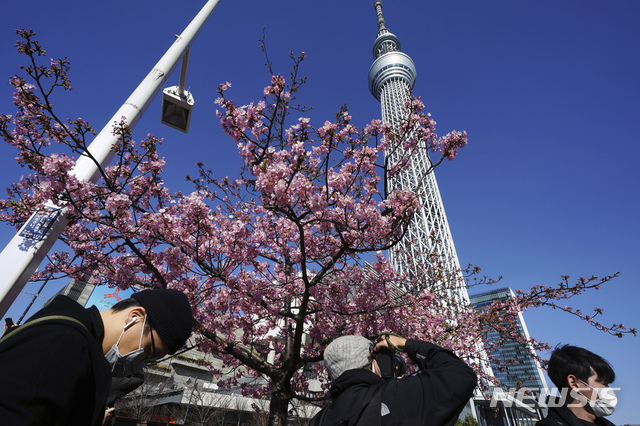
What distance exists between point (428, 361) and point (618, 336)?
740 cm

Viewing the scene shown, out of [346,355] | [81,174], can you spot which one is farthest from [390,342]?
[81,174]

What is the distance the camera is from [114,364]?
1.45 m

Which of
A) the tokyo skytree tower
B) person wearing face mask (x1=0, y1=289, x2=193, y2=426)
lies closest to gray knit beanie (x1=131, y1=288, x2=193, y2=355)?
person wearing face mask (x1=0, y1=289, x2=193, y2=426)

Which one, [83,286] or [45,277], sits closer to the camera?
[45,277]

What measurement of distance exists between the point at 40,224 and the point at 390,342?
4.24m

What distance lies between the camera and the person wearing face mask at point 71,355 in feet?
3.04

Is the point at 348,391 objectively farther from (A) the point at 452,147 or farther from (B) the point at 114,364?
(A) the point at 452,147

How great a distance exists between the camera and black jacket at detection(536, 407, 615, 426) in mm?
1955

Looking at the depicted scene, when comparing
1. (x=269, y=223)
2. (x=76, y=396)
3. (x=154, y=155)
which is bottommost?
(x=76, y=396)

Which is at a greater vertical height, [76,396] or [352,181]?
[352,181]

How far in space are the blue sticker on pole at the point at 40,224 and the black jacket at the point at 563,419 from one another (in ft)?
17.0

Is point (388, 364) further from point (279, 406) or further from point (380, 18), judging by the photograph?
point (380, 18)

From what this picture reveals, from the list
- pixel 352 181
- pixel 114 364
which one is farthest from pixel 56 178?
pixel 352 181

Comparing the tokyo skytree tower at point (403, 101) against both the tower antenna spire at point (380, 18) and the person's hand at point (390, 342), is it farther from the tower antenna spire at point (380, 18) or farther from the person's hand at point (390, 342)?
the person's hand at point (390, 342)
